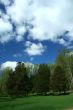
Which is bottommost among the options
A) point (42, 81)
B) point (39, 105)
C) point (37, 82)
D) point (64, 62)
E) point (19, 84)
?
point (39, 105)

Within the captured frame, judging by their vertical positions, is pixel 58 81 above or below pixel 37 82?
below

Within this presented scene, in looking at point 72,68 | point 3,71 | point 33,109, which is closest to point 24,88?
point 72,68

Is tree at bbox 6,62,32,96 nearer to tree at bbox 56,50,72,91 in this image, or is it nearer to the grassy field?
tree at bbox 56,50,72,91

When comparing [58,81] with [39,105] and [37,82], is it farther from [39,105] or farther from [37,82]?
[39,105]

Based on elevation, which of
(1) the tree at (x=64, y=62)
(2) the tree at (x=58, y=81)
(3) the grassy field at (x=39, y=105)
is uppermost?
(1) the tree at (x=64, y=62)

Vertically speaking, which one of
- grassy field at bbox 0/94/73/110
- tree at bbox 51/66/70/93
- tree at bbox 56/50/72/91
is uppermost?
tree at bbox 56/50/72/91

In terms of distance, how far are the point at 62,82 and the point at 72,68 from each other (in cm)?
1857

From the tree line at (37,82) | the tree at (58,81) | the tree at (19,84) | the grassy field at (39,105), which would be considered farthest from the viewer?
the tree at (19,84)

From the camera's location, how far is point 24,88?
9394 cm

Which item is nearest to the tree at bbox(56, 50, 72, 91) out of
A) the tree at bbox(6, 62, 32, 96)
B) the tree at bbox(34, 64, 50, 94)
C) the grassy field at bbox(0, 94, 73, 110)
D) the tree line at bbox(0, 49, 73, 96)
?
the tree line at bbox(0, 49, 73, 96)

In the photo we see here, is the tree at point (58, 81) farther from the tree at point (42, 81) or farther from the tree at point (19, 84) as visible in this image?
the tree at point (19, 84)

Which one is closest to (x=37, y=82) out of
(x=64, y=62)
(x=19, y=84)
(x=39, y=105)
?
(x=19, y=84)

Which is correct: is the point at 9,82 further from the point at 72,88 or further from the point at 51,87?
the point at 72,88

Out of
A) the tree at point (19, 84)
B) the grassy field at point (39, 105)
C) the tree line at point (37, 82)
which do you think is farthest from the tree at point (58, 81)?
the grassy field at point (39, 105)
